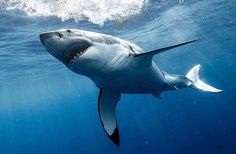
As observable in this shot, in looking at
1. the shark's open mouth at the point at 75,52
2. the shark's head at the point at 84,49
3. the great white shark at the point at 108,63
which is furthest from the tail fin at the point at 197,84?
the shark's open mouth at the point at 75,52

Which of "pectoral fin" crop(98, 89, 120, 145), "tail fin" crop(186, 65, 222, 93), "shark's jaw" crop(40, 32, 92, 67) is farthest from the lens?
"tail fin" crop(186, 65, 222, 93)

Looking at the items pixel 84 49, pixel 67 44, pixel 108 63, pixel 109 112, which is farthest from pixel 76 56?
pixel 109 112

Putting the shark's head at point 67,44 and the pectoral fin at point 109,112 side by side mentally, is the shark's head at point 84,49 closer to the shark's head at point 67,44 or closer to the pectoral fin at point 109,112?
the shark's head at point 67,44

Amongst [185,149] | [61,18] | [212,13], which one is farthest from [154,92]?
[185,149]

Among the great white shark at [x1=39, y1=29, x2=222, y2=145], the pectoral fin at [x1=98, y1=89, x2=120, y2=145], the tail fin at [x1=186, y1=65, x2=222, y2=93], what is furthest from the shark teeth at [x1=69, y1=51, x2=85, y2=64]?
the tail fin at [x1=186, y1=65, x2=222, y2=93]

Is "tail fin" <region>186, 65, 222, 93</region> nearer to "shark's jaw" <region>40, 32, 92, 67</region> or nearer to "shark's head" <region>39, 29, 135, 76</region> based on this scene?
"shark's head" <region>39, 29, 135, 76</region>

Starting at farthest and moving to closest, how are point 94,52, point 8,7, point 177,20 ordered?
point 177,20
point 8,7
point 94,52

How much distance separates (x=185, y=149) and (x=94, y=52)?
37598 millimetres

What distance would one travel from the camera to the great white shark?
4633mm

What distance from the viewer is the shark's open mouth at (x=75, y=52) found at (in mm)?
4836

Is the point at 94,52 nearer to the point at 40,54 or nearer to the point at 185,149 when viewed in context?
the point at 40,54

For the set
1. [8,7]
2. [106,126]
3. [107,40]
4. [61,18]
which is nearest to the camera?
[107,40]

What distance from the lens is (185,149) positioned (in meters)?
39.6

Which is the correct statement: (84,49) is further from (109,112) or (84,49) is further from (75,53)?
(109,112)
